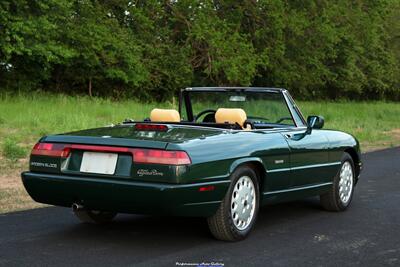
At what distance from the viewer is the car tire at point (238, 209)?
5387mm

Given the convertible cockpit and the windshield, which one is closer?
the convertible cockpit

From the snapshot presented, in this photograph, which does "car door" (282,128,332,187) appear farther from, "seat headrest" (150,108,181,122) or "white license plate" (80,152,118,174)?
"white license plate" (80,152,118,174)

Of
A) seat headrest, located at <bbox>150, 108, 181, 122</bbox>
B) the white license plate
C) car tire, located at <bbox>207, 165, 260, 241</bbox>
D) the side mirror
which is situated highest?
seat headrest, located at <bbox>150, 108, 181, 122</bbox>

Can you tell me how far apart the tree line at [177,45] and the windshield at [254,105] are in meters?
13.8

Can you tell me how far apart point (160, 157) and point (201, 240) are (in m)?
0.99

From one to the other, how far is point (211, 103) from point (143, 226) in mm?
1710

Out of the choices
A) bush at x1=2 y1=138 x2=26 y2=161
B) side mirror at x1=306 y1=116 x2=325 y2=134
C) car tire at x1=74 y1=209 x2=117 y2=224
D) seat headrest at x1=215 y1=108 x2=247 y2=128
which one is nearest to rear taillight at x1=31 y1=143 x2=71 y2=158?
car tire at x1=74 y1=209 x2=117 y2=224

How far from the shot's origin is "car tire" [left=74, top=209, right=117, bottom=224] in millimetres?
6184

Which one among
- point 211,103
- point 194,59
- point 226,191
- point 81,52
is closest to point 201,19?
point 194,59

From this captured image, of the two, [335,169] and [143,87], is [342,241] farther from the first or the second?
[143,87]

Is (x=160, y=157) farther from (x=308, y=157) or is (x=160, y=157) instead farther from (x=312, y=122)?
(x=312, y=122)

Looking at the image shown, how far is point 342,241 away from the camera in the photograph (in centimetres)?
568

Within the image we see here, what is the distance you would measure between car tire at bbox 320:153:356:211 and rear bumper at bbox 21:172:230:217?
2164mm

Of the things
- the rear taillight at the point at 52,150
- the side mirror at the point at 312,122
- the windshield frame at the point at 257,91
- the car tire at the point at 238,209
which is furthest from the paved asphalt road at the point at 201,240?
the windshield frame at the point at 257,91
